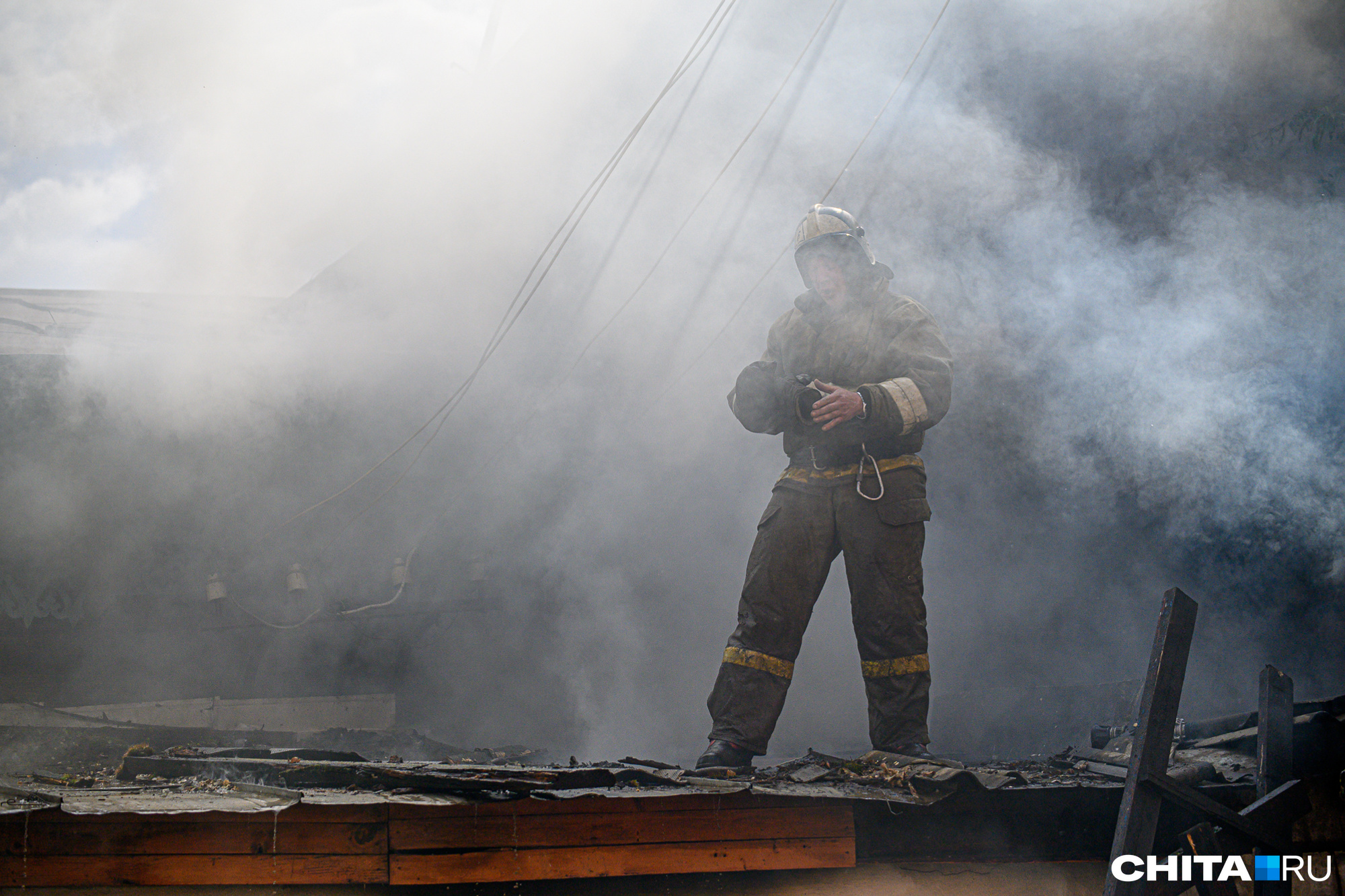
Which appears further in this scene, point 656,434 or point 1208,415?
point 656,434

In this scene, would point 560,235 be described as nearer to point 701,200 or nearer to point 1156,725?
point 701,200

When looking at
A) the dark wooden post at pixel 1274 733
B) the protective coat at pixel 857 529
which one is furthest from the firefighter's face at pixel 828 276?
the dark wooden post at pixel 1274 733

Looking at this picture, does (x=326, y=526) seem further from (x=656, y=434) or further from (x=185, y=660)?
(x=656, y=434)

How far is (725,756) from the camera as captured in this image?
104 inches

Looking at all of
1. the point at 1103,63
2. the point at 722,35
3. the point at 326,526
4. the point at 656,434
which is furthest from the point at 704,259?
the point at 326,526

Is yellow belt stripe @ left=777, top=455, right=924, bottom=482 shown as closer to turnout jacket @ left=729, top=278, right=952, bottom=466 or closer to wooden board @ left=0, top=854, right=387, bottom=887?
turnout jacket @ left=729, top=278, right=952, bottom=466

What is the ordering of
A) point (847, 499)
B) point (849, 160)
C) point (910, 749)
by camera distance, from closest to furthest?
point (910, 749) < point (847, 499) < point (849, 160)

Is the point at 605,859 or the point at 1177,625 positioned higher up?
the point at 1177,625

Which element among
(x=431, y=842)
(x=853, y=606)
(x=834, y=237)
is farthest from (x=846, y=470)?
(x=431, y=842)

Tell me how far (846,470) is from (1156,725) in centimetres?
127

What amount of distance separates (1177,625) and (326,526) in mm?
6470

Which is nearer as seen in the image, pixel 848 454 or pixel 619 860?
pixel 619 860

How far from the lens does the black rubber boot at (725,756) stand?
2.63m

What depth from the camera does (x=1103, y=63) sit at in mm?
6258
